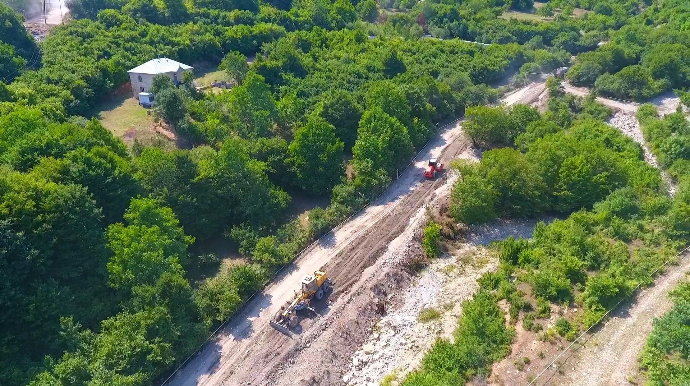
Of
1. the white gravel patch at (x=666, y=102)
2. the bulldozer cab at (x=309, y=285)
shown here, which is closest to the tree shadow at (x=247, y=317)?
the bulldozer cab at (x=309, y=285)

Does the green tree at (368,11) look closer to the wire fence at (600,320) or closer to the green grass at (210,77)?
the green grass at (210,77)

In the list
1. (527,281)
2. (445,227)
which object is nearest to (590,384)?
(527,281)

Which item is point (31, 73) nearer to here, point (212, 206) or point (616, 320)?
point (212, 206)

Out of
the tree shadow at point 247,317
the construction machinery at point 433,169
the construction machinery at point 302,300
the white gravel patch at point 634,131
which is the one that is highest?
the white gravel patch at point 634,131

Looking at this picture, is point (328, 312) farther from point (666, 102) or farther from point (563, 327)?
point (666, 102)

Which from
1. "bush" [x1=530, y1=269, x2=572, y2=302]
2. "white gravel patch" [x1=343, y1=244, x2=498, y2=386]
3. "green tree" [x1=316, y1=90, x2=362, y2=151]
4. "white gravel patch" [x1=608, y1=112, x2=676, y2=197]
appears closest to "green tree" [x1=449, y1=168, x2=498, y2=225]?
"white gravel patch" [x1=343, y1=244, x2=498, y2=386]

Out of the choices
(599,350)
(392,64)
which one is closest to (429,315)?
(599,350)
